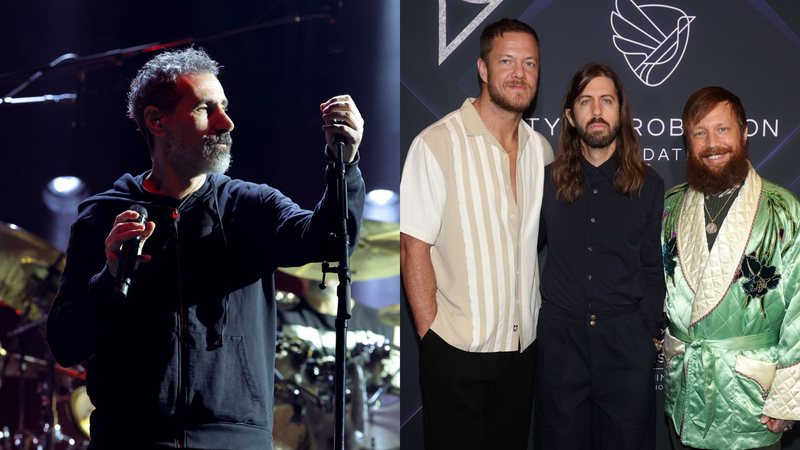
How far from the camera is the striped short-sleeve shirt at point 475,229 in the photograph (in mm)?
3439

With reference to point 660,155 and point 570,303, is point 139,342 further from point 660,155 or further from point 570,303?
point 660,155

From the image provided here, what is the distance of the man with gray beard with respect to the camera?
3389 mm

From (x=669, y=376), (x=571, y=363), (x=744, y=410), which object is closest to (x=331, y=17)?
(x=571, y=363)

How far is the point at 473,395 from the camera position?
3.43 metres

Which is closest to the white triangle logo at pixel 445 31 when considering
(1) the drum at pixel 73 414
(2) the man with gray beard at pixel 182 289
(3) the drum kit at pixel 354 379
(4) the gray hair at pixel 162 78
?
(2) the man with gray beard at pixel 182 289

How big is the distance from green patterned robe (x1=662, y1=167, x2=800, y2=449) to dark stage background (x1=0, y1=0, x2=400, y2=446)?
1.31 m

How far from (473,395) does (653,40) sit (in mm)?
1815

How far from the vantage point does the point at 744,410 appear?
3.27 meters

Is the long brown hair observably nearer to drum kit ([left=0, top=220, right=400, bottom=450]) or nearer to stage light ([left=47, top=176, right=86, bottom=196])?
drum kit ([left=0, top=220, right=400, bottom=450])

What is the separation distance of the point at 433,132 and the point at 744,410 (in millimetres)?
1638

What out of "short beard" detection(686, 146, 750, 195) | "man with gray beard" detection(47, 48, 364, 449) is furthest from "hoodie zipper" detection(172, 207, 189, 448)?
"short beard" detection(686, 146, 750, 195)

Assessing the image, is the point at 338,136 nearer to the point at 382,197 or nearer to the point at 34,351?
the point at 382,197

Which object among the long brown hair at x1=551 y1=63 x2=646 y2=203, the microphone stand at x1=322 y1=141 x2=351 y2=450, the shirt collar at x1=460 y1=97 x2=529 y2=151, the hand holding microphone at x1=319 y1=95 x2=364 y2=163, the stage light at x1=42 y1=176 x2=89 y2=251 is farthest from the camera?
the stage light at x1=42 y1=176 x2=89 y2=251

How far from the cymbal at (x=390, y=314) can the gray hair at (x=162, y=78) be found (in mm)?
1247
